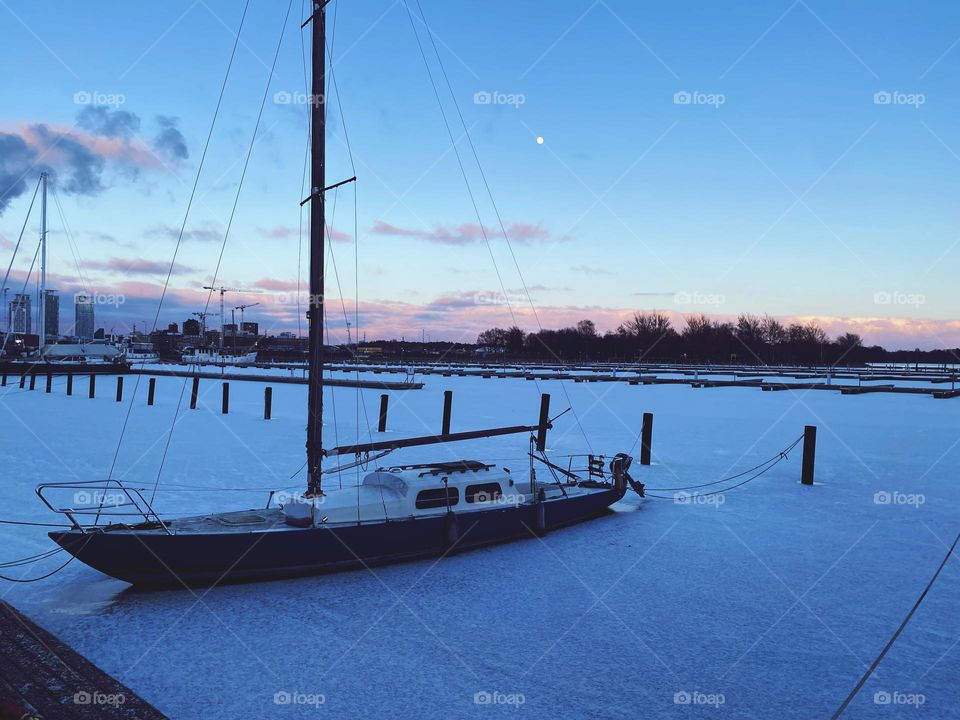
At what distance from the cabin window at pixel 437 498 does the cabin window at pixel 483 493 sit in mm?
289

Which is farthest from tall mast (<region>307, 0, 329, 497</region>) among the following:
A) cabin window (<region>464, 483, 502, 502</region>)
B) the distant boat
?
the distant boat

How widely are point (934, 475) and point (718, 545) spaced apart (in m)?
12.0

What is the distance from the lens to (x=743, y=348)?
7426 inches

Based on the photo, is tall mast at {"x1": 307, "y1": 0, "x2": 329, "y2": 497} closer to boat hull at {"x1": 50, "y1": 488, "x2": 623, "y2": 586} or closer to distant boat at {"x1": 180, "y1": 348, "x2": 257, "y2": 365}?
boat hull at {"x1": 50, "y1": 488, "x2": 623, "y2": 586}

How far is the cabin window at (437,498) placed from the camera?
1316 centimetres

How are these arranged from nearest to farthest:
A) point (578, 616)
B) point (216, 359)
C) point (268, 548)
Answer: point (578, 616) → point (268, 548) → point (216, 359)

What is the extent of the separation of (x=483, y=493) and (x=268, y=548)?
4.69 m

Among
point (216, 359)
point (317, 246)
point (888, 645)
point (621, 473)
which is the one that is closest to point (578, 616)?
point (888, 645)

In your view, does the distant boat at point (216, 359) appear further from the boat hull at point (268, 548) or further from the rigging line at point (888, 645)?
the rigging line at point (888, 645)

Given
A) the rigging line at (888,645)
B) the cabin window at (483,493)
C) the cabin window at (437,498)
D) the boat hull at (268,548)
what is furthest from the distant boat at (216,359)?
the rigging line at (888,645)

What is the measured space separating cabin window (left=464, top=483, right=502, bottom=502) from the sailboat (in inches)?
1.0

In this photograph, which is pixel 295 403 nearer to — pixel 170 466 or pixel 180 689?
pixel 170 466

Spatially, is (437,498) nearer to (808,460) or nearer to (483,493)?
(483,493)

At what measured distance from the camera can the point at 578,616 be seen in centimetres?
1028
